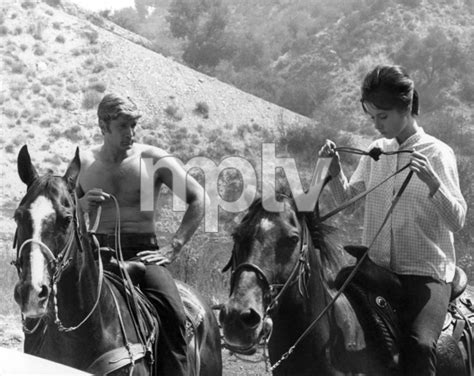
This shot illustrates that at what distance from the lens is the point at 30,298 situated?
4.43 metres

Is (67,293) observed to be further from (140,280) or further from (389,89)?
(389,89)

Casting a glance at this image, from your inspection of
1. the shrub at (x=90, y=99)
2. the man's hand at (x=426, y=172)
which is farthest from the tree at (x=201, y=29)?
the man's hand at (x=426, y=172)

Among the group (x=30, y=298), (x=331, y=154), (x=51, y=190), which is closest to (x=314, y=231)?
(x=331, y=154)

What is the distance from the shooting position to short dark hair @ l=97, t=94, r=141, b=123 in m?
5.97

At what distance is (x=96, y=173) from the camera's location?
20.2ft

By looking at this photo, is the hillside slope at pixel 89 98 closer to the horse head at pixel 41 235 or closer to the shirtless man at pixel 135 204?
the shirtless man at pixel 135 204

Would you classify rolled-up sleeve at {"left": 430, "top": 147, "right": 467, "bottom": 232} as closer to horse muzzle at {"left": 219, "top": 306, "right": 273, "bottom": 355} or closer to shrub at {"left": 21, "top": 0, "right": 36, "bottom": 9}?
horse muzzle at {"left": 219, "top": 306, "right": 273, "bottom": 355}

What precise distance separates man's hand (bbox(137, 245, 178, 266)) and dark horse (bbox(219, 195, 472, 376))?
1.42m

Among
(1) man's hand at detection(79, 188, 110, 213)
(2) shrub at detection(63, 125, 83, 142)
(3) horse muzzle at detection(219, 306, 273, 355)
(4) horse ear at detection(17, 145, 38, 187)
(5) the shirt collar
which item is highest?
(5) the shirt collar

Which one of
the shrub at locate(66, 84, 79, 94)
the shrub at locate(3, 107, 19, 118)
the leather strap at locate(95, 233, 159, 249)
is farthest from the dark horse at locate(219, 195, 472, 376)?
the shrub at locate(66, 84, 79, 94)

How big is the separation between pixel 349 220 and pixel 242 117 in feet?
65.8

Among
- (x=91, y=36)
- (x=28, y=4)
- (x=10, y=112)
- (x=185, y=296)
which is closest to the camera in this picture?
(x=185, y=296)

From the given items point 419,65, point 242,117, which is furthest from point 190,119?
point 419,65

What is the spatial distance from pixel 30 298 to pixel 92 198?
1.40 meters
